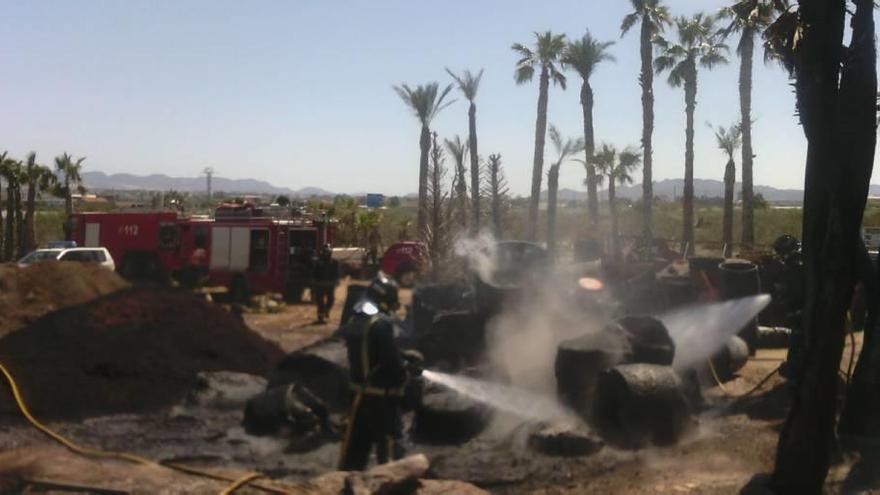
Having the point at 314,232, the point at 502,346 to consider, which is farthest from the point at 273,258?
the point at 502,346

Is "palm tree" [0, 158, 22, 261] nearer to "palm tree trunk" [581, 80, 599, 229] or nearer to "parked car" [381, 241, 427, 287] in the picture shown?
"parked car" [381, 241, 427, 287]

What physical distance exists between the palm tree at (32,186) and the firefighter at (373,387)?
3093cm

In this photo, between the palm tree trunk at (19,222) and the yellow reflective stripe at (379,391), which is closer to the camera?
the yellow reflective stripe at (379,391)

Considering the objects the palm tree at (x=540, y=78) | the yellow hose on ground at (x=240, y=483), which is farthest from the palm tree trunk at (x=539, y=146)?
the yellow hose on ground at (x=240, y=483)

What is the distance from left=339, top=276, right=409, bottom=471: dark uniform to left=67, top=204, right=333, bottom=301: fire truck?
15866 mm

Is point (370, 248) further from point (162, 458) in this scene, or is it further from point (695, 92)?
point (162, 458)

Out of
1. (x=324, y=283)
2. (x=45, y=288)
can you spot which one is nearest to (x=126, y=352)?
(x=45, y=288)

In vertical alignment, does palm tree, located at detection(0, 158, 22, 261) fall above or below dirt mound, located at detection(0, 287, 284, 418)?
above

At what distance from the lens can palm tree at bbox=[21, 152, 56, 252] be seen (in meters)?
34.9

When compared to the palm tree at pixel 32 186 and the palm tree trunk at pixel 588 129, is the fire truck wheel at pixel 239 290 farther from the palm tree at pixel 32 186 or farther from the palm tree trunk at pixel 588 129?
the palm tree trunk at pixel 588 129

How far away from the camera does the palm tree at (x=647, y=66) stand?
36.2 metres

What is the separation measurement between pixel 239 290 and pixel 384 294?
16.1 m

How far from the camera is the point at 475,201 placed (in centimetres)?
3038

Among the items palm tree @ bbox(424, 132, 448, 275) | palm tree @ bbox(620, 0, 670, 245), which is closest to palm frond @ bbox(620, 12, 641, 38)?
palm tree @ bbox(620, 0, 670, 245)
